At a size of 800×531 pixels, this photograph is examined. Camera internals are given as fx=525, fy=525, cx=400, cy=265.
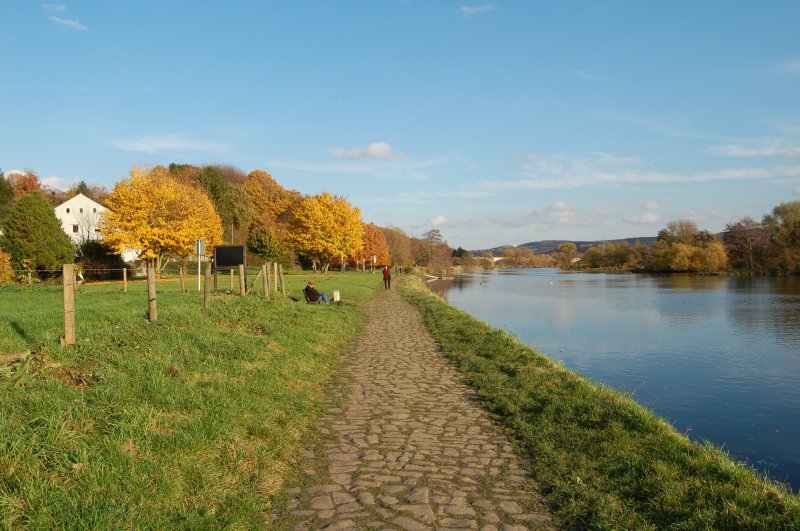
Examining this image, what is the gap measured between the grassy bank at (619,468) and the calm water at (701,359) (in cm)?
184

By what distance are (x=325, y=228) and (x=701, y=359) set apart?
35.4 metres

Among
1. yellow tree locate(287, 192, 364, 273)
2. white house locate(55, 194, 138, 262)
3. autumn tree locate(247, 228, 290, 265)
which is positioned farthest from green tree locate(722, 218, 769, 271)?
white house locate(55, 194, 138, 262)

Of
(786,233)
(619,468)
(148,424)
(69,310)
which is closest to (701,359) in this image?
(619,468)

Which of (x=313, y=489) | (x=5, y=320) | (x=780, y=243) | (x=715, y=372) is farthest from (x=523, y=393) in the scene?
(x=780, y=243)

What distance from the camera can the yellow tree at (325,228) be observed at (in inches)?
1811

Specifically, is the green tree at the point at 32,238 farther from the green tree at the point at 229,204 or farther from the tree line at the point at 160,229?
the green tree at the point at 229,204

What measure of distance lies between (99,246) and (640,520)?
1797 inches

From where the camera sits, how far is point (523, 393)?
24.9 ft

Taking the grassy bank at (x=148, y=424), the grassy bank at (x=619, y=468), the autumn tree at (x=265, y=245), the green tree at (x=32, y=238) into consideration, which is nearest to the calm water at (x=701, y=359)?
the grassy bank at (x=619, y=468)

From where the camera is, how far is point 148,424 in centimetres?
482

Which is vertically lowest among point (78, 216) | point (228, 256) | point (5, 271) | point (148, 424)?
point (148, 424)

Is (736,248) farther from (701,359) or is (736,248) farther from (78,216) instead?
(78,216)

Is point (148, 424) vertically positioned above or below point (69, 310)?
below

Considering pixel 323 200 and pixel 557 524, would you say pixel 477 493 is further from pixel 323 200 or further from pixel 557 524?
pixel 323 200
